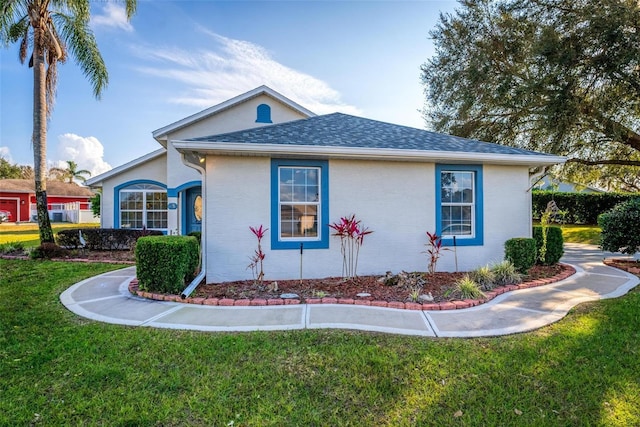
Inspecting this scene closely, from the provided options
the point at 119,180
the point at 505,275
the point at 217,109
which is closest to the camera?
the point at 505,275

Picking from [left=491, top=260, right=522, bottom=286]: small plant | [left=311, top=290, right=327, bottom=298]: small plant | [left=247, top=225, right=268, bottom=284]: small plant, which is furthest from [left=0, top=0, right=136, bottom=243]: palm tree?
[left=491, top=260, right=522, bottom=286]: small plant

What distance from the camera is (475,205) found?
7.85 metres

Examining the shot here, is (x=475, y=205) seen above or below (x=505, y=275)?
above

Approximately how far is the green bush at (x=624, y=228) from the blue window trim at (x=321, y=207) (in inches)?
305

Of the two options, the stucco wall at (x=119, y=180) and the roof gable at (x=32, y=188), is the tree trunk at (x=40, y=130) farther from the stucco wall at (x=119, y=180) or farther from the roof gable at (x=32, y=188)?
the roof gable at (x=32, y=188)

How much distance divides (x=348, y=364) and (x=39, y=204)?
40.8 ft

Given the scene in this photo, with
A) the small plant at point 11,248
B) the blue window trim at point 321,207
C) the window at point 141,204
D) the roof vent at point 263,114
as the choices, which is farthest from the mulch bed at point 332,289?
the small plant at point 11,248

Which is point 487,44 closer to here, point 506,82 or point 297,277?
point 506,82

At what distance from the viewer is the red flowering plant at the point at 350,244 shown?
7.06 metres

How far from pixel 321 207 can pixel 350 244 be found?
105 cm

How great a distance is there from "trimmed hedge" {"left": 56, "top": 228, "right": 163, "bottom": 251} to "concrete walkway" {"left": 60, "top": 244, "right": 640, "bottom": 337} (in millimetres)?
6242

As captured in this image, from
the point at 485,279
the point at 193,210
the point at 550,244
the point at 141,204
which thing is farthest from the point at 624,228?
the point at 141,204

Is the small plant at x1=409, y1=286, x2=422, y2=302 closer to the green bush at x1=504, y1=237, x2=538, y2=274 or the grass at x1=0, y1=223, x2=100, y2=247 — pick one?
the green bush at x1=504, y1=237, x2=538, y2=274

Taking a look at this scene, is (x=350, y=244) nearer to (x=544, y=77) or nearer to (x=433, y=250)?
(x=433, y=250)
